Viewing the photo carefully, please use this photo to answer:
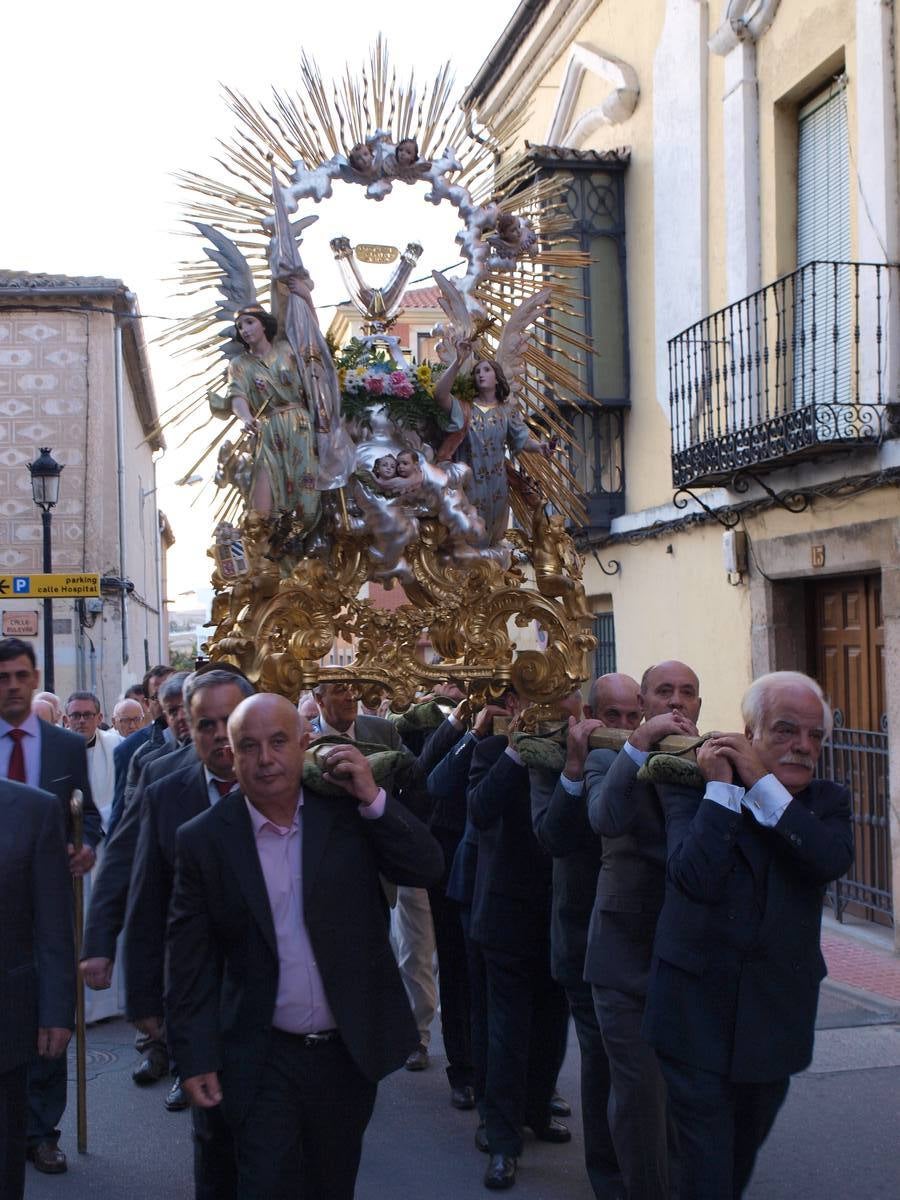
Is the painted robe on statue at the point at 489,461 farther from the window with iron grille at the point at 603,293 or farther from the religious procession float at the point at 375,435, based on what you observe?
the window with iron grille at the point at 603,293

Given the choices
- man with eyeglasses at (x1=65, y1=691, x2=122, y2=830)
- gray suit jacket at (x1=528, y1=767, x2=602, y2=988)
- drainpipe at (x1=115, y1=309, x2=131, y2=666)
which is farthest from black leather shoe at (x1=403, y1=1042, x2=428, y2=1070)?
drainpipe at (x1=115, y1=309, x2=131, y2=666)

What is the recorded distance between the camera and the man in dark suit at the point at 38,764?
5.39 meters

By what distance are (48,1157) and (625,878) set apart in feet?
8.40

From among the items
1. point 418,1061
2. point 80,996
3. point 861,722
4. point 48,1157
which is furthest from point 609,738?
point 861,722

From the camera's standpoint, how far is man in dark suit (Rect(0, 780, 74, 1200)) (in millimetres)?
3973

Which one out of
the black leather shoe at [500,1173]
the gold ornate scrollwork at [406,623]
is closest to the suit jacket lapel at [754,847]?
the gold ornate scrollwork at [406,623]

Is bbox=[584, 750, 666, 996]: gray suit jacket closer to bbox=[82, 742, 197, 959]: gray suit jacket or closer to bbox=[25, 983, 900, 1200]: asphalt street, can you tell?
bbox=[25, 983, 900, 1200]: asphalt street

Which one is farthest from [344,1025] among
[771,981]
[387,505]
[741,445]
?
[741,445]

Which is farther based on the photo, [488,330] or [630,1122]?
[488,330]

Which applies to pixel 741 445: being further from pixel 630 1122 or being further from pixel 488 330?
pixel 630 1122

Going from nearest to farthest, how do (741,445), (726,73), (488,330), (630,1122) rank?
(630,1122)
(488,330)
(741,445)
(726,73)

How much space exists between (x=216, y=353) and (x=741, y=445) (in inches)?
232

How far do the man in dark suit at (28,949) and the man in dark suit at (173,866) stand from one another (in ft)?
0.62

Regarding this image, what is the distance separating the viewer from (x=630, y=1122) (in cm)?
443
